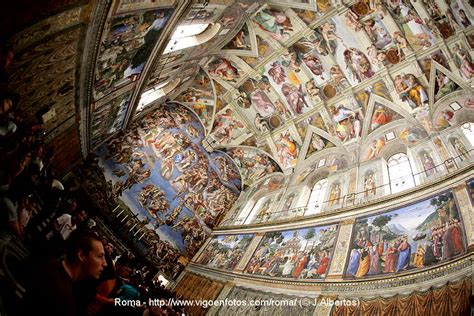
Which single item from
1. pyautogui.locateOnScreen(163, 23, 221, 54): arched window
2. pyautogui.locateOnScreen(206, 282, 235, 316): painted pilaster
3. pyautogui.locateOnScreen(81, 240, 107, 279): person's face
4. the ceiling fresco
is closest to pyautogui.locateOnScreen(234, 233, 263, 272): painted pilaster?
pyautogui.locateOnScreen(206, 282, 235, 316): painted pilaster

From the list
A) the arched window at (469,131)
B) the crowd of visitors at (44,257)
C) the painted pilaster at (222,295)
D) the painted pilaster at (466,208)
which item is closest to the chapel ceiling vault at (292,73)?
the arched window at (469,131)

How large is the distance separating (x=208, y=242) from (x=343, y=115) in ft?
36.0

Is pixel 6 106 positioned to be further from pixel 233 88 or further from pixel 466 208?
pixel 233 88

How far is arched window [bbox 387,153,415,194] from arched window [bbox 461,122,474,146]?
83.1 inches

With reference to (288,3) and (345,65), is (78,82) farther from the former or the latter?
(345,65)

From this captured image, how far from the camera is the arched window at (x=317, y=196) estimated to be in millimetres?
12422

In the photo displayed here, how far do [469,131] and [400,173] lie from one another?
8.87ft

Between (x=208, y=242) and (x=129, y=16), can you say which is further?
(x=208, y=242)

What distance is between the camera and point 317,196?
526 inches

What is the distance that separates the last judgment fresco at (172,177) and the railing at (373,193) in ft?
13.7

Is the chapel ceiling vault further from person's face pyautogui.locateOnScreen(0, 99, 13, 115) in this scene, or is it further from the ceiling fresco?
person's face pyautogui.locateOnScreen(0, 99, 13, 115)

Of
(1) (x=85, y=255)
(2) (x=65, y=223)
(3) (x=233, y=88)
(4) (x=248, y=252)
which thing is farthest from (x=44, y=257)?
(3) (x=233, y=88)

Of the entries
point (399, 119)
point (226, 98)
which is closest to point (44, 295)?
point (399, 119)

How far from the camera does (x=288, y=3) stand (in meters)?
13.5
